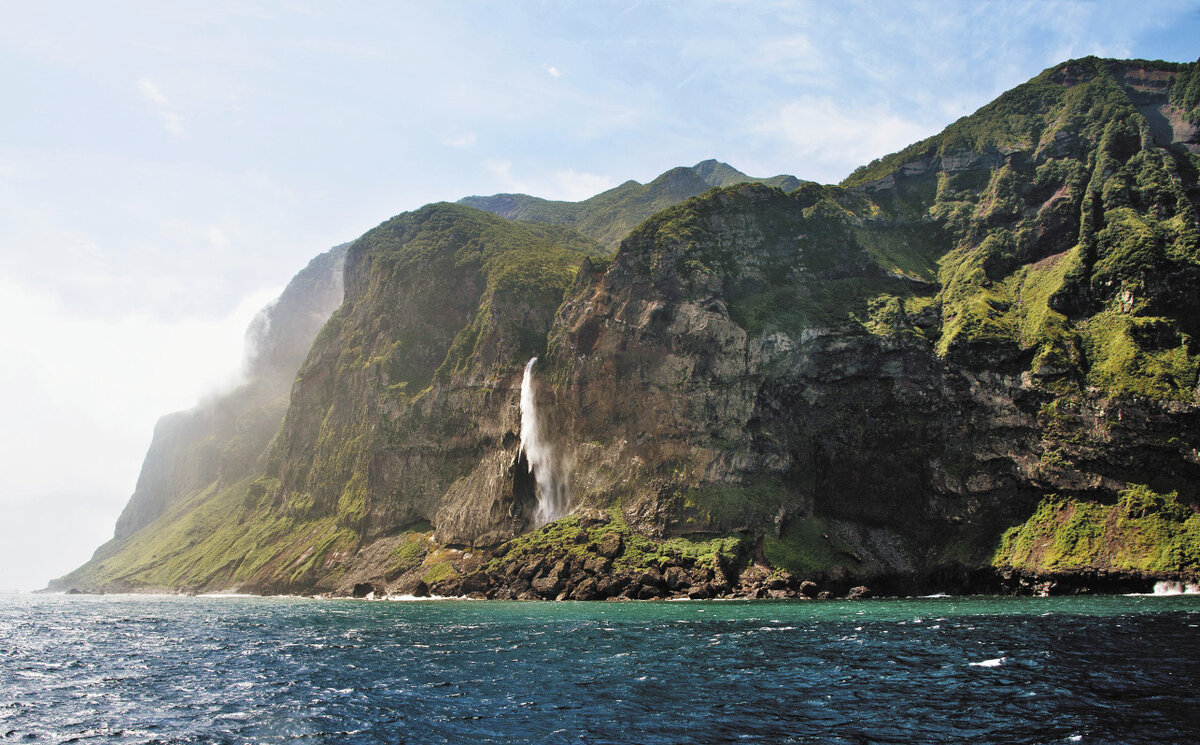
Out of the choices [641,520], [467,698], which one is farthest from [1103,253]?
[467,698]

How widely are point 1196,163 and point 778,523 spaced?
79.6 m

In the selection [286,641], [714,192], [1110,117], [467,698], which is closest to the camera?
[467,698]

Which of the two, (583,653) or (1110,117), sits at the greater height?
(1110,117)

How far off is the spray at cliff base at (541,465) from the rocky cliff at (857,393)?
153cm

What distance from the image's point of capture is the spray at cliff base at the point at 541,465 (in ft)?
376

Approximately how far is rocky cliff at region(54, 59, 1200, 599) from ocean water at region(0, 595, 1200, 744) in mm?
35425

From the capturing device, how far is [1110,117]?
351 feet

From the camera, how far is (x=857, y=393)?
323 ft

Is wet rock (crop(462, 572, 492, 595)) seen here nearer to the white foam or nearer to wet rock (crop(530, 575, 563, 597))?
wet rock (crop(530, 575, 563, 597))

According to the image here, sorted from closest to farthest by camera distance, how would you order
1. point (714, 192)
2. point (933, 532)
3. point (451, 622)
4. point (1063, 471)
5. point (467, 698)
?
point (467, 698) → point (451, 622) → point (1063, 471) → point (933, 532) → point (714, 192)

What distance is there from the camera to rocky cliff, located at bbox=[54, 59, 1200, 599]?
8206cm

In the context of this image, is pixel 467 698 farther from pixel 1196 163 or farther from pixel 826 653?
pixel 1196 163

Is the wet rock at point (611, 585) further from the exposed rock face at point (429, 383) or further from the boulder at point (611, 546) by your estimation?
the exposed rock face at point (429, 383)

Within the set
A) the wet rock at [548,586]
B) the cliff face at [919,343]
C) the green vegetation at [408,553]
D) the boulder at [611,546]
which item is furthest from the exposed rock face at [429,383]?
the boulder at [611,546]
